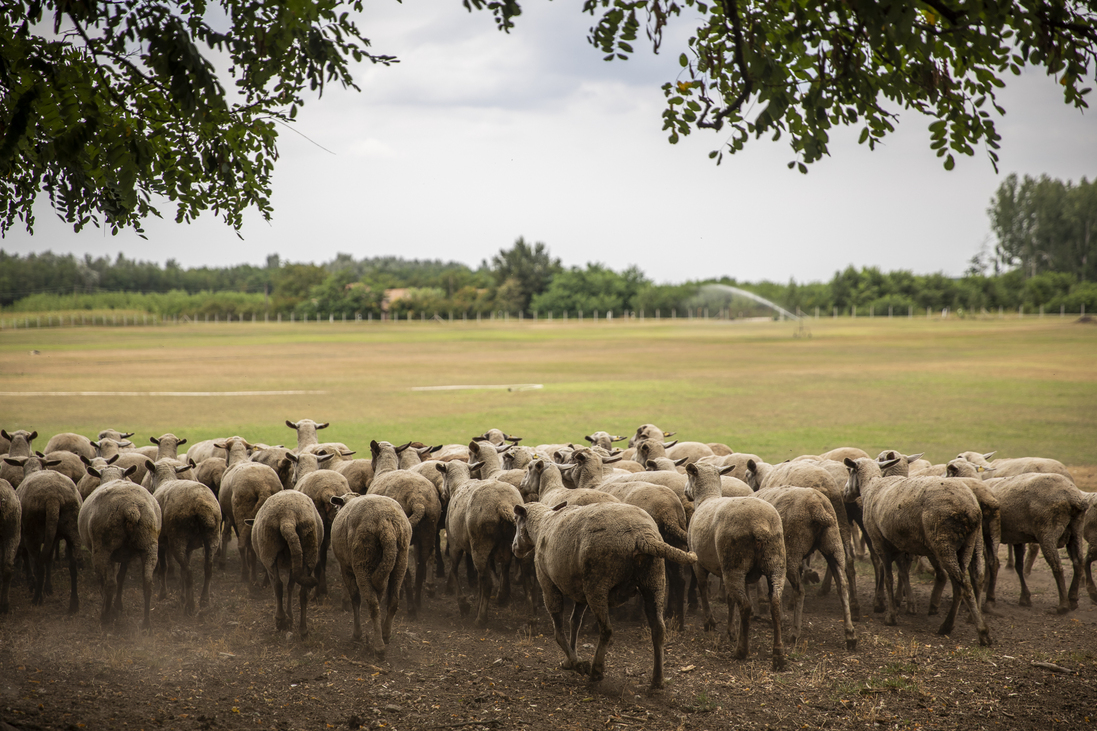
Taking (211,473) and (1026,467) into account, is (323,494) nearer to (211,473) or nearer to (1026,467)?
(211,473)

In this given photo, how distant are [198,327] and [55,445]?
283ft

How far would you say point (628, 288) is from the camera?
125 m

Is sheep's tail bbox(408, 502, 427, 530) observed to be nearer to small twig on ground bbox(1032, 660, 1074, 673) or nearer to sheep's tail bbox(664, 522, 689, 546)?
sheep's tail bbox(664, 522, 689, 546)

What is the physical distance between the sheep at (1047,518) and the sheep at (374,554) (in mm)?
6389

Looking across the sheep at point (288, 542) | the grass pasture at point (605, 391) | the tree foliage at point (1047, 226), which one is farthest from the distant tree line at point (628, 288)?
the sheep at point (288, 542)

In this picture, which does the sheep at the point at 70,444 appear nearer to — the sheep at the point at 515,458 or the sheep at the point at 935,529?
the sheep at the point at 515,458

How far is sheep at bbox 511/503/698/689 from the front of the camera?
255 inches

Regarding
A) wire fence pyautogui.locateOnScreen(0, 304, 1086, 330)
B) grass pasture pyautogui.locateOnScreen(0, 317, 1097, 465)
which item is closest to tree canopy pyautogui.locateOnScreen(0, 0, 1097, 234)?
grass pasture pyautogui.locateOnScreen(0, 317, 1097, 465)

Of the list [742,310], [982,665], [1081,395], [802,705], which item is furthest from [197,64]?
[742,310]

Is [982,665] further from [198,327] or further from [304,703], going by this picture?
[198,327]

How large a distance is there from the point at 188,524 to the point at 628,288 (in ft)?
389

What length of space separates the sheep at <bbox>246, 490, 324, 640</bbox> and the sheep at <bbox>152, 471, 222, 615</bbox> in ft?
2.72

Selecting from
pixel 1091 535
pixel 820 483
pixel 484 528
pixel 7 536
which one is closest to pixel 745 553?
pixel 820 483

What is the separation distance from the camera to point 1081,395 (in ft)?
91.2
